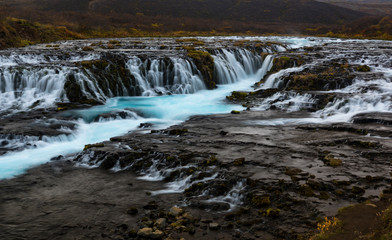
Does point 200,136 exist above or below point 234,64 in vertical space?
below

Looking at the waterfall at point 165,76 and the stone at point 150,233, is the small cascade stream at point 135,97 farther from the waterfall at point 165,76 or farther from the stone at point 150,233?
the stone at point 150,233

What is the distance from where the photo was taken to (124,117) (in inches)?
727

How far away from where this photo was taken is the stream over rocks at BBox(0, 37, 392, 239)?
8188mm

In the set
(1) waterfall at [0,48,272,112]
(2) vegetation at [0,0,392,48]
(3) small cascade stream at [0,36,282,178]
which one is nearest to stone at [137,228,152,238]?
(3) small cascade stream at [0,36,282,178]

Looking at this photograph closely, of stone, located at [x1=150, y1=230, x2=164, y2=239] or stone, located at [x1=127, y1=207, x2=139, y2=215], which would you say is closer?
stone, located at [x1=150, y1=230, x2=164, y2=239]

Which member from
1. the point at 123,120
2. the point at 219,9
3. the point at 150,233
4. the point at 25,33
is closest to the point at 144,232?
the point at 150,233

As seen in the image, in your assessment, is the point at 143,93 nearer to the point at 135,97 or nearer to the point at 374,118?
the point at 135,97

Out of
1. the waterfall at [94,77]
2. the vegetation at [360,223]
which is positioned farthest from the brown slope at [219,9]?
the vegetation at [360,223]

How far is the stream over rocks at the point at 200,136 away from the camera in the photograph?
8188mm

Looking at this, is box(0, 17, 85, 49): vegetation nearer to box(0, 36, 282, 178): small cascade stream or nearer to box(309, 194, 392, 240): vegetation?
box(0, 36, 282, 178): small cascade stream

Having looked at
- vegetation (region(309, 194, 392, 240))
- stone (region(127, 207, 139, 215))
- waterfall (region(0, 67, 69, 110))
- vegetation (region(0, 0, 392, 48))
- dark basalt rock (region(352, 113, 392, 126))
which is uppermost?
vegetation (region(0, 0, 392, 48))

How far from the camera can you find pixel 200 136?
558 inches

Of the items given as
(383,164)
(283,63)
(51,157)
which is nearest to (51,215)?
(51,157)

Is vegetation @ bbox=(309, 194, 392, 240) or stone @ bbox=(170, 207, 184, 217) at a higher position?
vegetation @ bbox=(309, 194, 392, 240)
